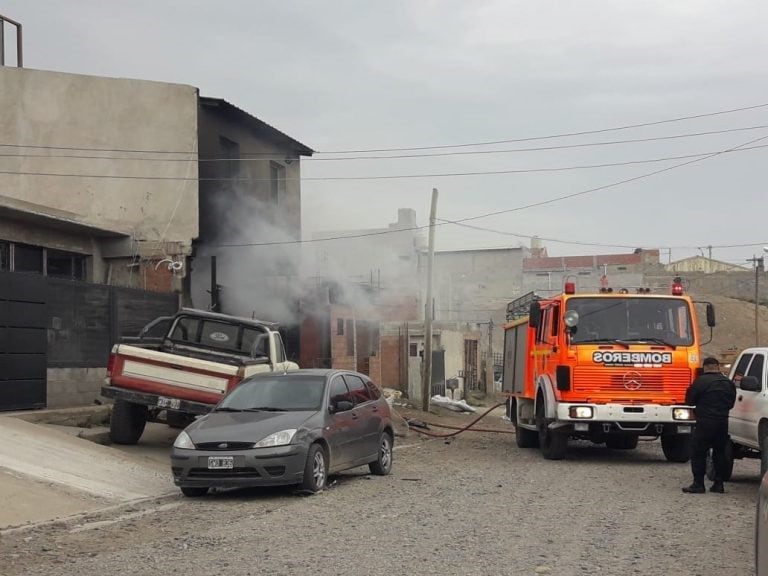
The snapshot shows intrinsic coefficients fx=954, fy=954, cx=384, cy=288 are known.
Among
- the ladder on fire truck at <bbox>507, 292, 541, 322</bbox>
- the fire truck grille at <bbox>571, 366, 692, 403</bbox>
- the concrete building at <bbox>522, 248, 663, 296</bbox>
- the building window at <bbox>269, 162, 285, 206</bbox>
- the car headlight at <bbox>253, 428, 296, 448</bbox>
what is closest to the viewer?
the car headlight at <bbox>253, 428, 296, 448</bbox>

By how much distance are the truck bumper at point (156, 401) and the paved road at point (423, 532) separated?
2.55 metres

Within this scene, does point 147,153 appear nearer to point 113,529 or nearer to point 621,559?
point 113,529

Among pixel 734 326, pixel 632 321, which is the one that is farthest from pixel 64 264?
pixel 734 326

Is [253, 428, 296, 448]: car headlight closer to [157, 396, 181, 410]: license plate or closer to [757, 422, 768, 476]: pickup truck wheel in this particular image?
[157, 396, 181, 410]: license plate

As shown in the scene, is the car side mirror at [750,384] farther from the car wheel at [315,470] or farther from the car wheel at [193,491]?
the car wheel at [193,491]

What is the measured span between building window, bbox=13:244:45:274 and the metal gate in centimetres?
495

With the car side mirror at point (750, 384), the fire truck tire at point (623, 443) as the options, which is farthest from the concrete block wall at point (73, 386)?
the car side mirror at point (750, 384)

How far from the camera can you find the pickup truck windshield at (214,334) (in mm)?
16938

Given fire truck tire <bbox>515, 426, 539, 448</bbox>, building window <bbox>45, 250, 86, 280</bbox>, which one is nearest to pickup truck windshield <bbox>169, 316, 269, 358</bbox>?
fire truck tire <bbox>515, 426, 539, 448</bbox>

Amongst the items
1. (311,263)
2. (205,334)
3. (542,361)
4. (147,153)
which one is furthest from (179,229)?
(542,361)

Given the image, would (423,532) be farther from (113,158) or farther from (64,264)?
(113,158)

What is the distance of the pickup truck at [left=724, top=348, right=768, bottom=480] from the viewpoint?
477 inches

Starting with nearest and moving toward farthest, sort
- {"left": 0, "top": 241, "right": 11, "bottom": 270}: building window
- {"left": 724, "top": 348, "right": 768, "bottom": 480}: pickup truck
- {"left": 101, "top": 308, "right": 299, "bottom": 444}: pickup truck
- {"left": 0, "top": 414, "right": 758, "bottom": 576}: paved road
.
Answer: {"left": 0, "top": 414, "right": 758, "bottom": 576}: paved road, {"left": 724, "top": 348, "right": 768, "bottom": 480}: pickup truck, {"left": 101, "top": 308, "right": 299, "bottom": 444}: pickup truck, {"left": 0, "top": 241, "right": 11, "bottom": 270}: building window

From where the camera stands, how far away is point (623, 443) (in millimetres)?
18922
